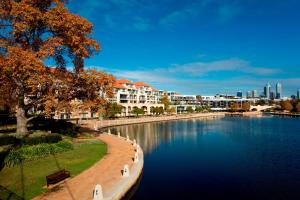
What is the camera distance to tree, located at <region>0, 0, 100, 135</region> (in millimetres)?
23938

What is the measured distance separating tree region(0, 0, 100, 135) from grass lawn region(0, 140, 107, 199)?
5954 millimetres

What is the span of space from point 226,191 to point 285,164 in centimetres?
1138

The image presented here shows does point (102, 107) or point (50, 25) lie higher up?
point (50, 25)

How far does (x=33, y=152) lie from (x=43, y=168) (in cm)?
309

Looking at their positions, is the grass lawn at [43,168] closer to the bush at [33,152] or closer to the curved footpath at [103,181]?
the bush at [33,152]

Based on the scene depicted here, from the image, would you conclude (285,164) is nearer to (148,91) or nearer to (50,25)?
(50,25)

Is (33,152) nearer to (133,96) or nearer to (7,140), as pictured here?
(7,140)

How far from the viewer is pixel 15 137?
24.9 m

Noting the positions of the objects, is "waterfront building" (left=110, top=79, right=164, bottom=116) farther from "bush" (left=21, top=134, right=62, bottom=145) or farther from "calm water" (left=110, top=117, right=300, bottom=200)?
"bush" (left=21, top=134, right=62, bottom=145)

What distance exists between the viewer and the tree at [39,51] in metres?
23.9

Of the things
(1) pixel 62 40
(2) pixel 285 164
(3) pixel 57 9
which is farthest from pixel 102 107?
(2) pixel 285 164

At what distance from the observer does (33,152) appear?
883 inches

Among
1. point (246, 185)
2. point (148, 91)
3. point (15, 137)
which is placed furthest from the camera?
point (148, 91)

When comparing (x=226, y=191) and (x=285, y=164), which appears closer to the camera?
(x=226, y=191)
